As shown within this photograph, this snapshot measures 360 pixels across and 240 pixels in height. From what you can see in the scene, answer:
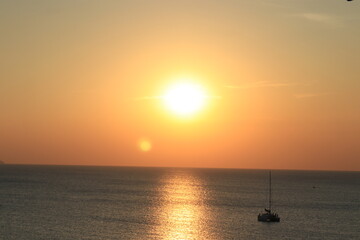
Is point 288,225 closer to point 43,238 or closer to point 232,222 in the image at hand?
point 232,222

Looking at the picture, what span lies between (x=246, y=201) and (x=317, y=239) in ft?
270

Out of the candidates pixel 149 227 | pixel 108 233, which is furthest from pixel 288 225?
pixel 108 233

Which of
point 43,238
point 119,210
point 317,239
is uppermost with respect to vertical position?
point 119,210

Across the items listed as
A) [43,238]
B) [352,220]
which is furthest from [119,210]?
[352,220]

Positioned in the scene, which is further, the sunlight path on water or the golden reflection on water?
the sunlight path on water

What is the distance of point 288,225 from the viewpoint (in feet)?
388

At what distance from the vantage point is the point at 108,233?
96.0m

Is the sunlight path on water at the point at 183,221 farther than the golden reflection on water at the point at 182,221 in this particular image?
Yes

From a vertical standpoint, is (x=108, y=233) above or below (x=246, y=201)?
below

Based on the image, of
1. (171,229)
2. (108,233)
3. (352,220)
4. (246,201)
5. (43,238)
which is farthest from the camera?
(246,201)

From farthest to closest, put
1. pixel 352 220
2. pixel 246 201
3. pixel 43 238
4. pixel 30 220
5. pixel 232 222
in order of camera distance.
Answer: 1. pixel 246 201
2. pixel 352 220
3. pixel 232 222
4. pixel 30 220
5. pixel 43 238

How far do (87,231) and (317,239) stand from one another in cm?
4343

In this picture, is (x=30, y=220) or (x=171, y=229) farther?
(x=30, y=220)

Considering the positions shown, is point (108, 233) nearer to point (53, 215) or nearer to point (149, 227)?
point (149, 227)
